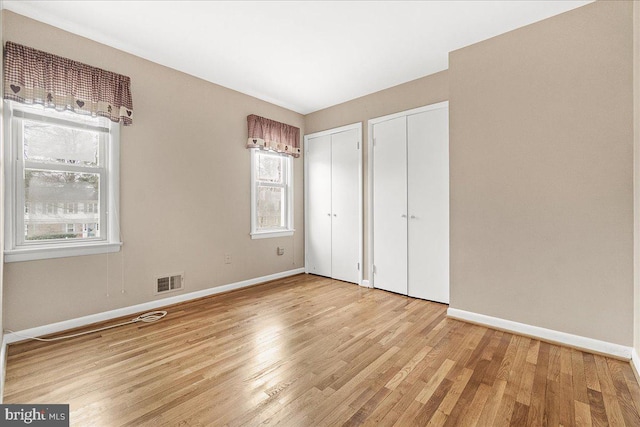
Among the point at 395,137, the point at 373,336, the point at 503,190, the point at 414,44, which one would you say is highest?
the point at 414,44

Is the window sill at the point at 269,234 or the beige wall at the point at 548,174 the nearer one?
the beige wall at the point at 548,174

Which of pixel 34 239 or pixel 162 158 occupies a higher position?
pixel 162 158

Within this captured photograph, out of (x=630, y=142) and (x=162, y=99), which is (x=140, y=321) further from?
(x=630, y=142)

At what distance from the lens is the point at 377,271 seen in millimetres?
3795

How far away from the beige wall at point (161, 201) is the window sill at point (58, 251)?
0.20ft

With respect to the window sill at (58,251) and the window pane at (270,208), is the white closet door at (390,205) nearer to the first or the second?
the window pane at (270,208)

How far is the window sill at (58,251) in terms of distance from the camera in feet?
7.25

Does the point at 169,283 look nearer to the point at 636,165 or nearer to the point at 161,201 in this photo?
the point at 161,201

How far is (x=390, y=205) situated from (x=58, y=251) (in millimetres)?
3414

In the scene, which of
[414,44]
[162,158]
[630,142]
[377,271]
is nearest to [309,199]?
[377,271]

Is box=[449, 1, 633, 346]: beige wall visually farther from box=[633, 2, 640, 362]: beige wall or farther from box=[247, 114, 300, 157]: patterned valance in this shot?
box=[247, 114, 300, 157]: patterned valance

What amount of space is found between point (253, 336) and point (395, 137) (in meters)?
2.78

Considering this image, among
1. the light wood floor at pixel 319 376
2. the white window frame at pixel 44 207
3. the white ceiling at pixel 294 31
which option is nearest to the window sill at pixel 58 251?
the white window frame at pixel 44 207

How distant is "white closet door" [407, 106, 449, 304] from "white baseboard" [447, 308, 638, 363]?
477mm
